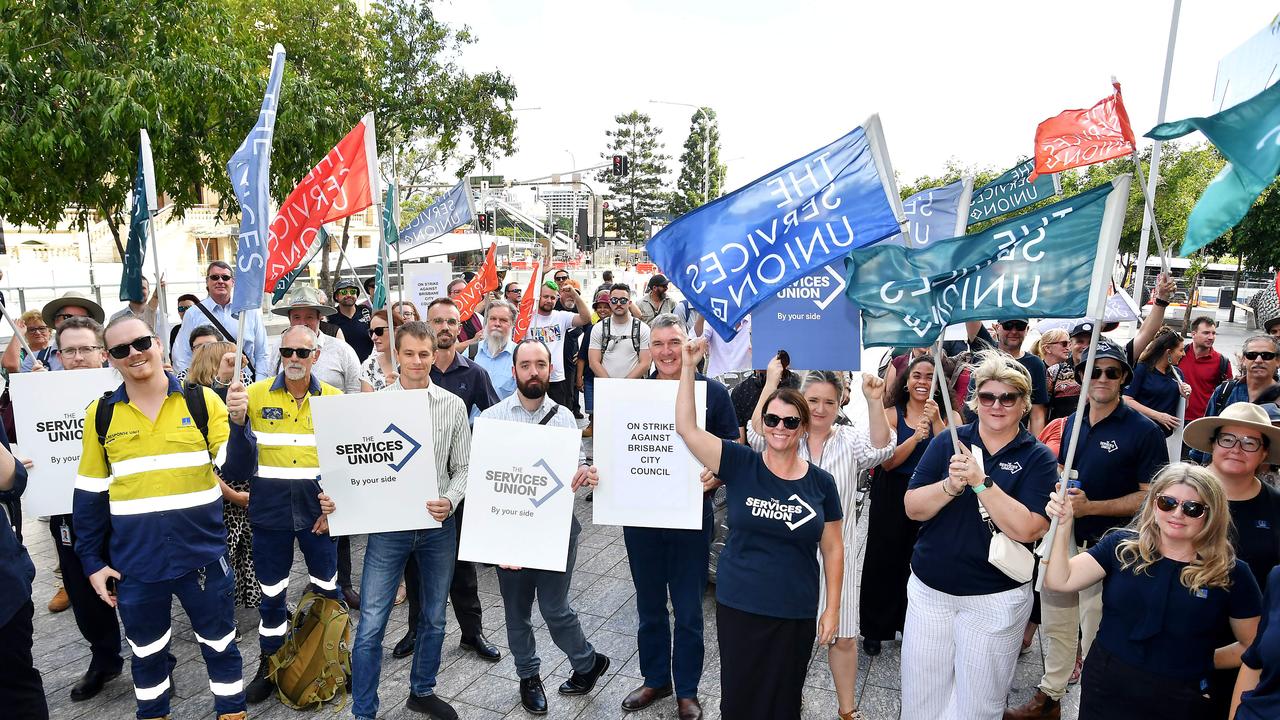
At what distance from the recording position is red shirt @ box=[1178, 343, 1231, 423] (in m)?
7.12

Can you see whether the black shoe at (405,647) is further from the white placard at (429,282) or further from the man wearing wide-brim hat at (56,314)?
the white placard at (429,282)

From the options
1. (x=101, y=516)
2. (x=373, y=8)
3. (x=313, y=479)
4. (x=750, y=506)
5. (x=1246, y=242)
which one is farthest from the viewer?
(x=1246, y=242)

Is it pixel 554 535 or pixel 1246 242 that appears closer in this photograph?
pixel 554 535

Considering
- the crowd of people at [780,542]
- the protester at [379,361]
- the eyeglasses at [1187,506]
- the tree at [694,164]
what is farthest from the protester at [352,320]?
the tree at [694,164]

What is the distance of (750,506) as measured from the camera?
3402 millimetres

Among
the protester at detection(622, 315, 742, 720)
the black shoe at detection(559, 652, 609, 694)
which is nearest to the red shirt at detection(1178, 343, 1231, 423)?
the protester at detection(622, 315, 742, 720)

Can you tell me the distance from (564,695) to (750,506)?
6.38ft

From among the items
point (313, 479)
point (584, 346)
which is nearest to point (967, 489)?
point (313, 479)

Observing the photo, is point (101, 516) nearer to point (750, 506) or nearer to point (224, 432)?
point (224, 432)

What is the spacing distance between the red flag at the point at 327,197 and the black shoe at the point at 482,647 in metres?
2.83

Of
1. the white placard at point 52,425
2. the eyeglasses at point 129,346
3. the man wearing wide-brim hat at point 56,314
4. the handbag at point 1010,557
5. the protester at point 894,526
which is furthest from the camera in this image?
the man wearing wide-brim hat at point 56,314

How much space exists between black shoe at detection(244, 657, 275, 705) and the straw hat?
503cm

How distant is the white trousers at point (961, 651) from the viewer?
340 centimetres

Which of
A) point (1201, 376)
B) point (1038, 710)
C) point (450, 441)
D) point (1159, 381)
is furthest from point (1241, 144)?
point (1201, 376)
